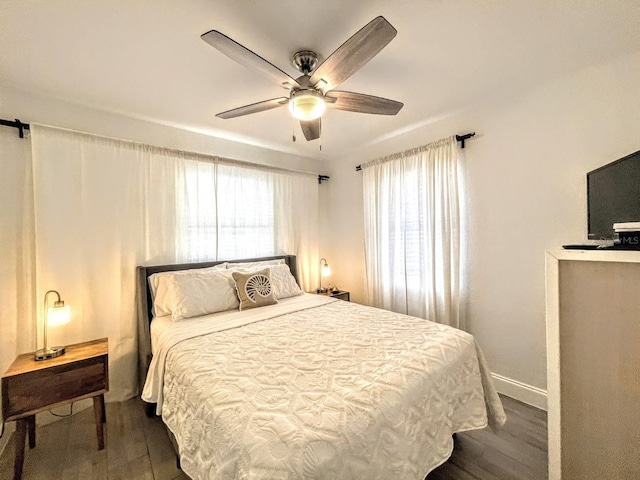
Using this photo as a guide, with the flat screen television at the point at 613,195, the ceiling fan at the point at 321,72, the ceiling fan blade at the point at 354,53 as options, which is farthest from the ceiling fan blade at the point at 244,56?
the flat screen television at the point at 613,195

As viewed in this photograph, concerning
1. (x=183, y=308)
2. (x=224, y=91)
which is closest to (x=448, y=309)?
(x=183, y=308)

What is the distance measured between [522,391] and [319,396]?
6.87 feet

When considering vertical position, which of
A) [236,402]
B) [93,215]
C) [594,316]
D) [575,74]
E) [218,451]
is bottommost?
[218,451]

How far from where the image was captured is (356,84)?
2.04 m

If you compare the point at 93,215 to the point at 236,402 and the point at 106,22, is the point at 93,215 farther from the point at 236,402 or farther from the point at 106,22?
the point at 236,402

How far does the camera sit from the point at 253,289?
2.49 meters

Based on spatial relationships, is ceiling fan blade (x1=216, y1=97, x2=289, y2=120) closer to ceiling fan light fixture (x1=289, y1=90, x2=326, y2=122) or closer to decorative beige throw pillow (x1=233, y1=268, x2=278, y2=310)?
ceiling fan light fixture (x1=289, y1=90, x2=326, y2=122)

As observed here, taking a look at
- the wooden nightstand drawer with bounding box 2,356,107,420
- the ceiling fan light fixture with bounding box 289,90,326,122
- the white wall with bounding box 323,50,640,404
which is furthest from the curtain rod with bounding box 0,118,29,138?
the white wall with bounding box 323,50,640,404

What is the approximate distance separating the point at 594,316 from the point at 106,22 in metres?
2.65

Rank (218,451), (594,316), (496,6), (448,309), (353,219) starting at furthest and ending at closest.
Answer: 1. (353,219)
2. (448,309)
3. (496,6)
4. (594,316)
5. (218,451)

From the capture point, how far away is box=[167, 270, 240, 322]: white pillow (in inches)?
87.6

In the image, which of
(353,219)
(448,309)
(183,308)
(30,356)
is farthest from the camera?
(353,219)

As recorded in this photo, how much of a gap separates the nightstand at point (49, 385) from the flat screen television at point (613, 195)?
10.6 feet

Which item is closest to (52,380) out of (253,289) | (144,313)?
(144,313)
